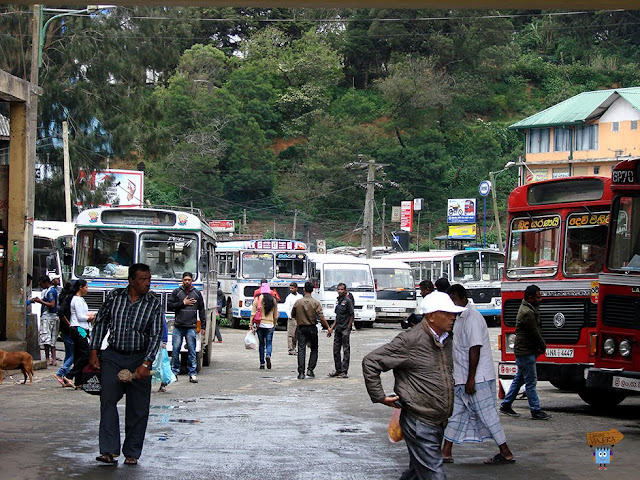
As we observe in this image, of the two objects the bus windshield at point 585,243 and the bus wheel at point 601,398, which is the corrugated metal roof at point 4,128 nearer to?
the bus windshield at point 585,243

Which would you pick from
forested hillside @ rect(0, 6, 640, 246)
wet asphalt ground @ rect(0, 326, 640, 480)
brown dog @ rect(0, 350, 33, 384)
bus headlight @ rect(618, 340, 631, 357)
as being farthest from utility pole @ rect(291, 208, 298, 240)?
bus headlight @ rect(618, 340, 631, 357)

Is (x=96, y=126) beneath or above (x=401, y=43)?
beneath

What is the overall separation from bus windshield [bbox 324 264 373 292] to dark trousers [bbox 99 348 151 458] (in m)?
28.4

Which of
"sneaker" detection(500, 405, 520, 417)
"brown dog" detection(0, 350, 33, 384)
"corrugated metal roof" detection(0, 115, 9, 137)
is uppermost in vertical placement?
"corrugated metal roof" detection(0, 115, 9, 137)

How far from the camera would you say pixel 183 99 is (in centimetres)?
7975

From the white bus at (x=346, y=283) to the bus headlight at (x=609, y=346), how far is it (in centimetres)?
2471

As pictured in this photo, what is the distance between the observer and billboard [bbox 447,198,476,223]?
70.5m

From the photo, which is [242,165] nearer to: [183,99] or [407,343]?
[183,99]

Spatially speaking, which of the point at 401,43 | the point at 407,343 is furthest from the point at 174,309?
the point at 401,43

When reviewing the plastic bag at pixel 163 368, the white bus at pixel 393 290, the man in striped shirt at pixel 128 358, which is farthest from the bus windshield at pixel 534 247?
the white bus at pixel 393 290

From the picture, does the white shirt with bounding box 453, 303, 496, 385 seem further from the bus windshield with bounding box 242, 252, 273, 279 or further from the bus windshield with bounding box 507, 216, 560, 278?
the bus windshield with bounding box 242, 252, 273, 279

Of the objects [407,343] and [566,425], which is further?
[566,425]

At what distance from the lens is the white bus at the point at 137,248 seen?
18406 mm

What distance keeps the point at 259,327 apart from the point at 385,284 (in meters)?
19.5
